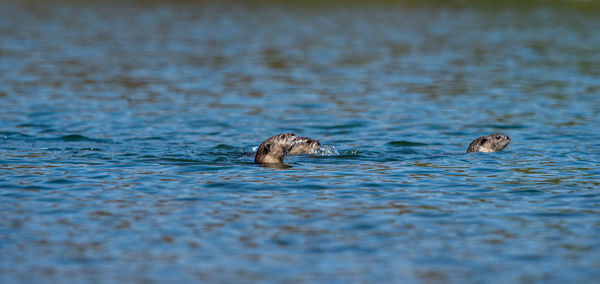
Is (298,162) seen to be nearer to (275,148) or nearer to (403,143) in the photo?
(275,148)

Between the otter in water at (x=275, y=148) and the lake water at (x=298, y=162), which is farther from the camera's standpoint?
the otter in water at (x=275, y=148)

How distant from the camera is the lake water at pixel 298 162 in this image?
34.6 feet

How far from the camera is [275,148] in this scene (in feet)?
53.5

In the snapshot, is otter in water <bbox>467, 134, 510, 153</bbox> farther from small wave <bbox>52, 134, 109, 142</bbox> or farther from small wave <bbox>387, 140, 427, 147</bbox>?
small wave <bbox>52, 134, 109, 142</bbox>

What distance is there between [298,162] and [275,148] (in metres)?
0.73

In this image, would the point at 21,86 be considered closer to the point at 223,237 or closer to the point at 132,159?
the point at 132,159

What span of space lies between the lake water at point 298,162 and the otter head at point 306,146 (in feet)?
0.63

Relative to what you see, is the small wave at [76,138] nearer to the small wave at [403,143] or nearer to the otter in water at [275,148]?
the otter in water at [275,148]

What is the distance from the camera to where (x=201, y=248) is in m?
10.9

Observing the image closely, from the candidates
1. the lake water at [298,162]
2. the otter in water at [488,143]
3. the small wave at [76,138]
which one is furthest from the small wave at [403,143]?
the small wave at [76,138]

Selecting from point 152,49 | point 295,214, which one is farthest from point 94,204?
point 152,49

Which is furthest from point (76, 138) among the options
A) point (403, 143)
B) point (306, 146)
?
point (403, 143)

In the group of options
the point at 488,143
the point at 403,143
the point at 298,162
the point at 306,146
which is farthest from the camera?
the point at 403,143

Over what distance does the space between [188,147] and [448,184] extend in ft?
20.1
